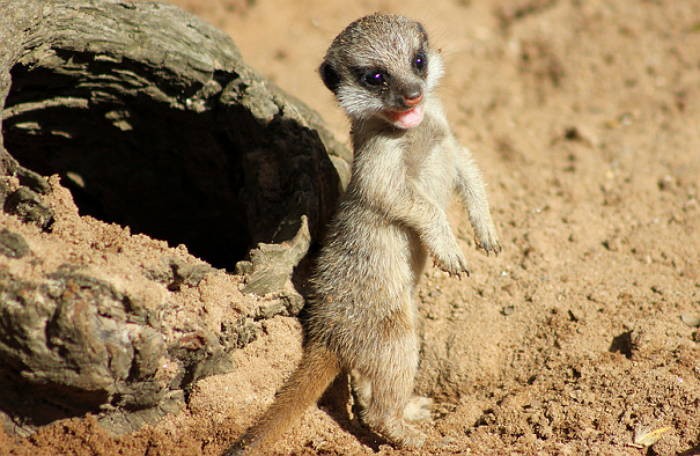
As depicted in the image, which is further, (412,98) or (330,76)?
(330,76)

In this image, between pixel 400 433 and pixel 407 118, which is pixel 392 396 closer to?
pixel 400 433

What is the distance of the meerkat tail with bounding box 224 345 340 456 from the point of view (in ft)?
10.5

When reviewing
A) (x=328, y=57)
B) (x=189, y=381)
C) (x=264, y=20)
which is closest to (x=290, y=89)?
(x=264, y=20)

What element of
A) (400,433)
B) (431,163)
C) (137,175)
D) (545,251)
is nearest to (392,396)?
(400,433)

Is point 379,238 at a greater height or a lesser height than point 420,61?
lesser

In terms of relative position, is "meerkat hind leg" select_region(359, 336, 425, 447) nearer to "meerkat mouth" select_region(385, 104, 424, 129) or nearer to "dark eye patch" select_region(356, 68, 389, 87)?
"meerkat mouth" select_region(385, 104, 424, 129)

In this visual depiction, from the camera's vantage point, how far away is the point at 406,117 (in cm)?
357

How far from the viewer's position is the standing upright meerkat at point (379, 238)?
3.59m

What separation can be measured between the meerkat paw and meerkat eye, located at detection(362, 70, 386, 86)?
5.67 ft

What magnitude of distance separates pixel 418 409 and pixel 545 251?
140 centimetres

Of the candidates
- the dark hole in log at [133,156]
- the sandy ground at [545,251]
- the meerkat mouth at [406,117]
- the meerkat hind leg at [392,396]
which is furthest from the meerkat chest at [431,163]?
the dark hole in log at [133,156]

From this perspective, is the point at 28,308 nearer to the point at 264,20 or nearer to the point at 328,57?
the point at 328,57

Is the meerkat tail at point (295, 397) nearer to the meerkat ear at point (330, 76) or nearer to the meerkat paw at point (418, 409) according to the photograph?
the meerkat paw at point (418, 409)

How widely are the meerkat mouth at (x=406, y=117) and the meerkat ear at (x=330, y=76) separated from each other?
0.41m
